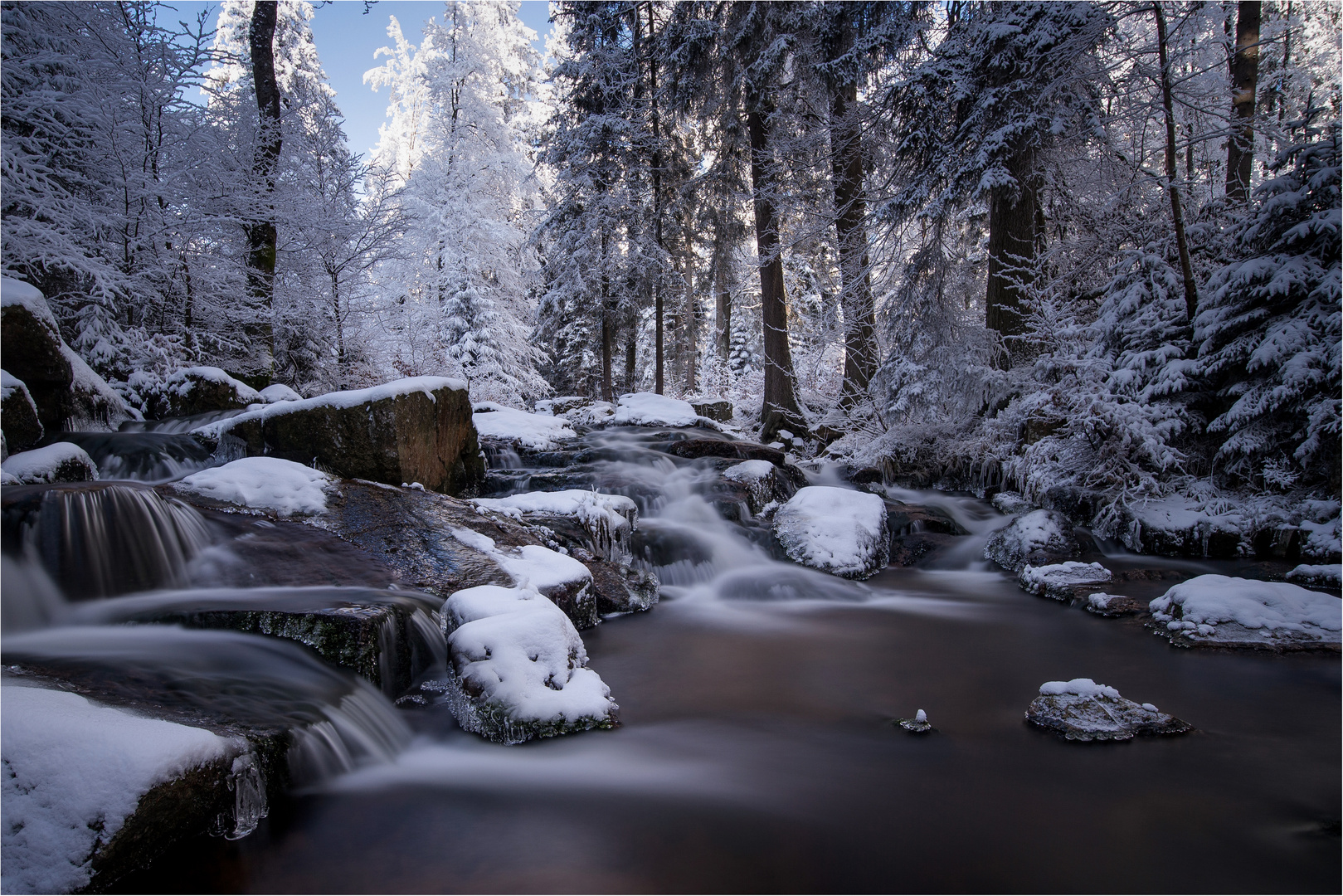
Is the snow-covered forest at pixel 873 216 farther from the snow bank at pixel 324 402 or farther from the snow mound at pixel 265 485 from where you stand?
the snow mound at pixel 265 485

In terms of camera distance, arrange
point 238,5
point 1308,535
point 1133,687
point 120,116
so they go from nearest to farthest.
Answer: point 1133,687
point 1308,535
point 120,116
point 238,5

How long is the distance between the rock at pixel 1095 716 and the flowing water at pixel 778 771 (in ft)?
0.29

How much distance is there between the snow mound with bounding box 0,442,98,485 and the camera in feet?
15.3

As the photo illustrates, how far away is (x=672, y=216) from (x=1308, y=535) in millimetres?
13417

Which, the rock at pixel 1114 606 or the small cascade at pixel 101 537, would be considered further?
A: the rock at pixel 1114 606

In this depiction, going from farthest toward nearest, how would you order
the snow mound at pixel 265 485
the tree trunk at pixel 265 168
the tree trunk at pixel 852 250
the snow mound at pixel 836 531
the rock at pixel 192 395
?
the tree trunk at pixel 265 168 < the tree trunk at pixel 852 250 < the rock at pixel 192 395 < the snow mound at pixel 836 531 < the snow mound at pixel 265 485

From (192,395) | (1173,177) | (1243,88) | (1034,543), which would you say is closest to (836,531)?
(1034,543)

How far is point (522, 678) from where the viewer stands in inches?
137

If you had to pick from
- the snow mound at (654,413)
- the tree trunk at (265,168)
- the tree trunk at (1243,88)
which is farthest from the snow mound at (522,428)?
the tree trunk at (1243,88)

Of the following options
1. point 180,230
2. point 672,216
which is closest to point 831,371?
point 672,216

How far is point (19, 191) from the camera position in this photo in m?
7.07

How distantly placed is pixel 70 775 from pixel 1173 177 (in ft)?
33.7

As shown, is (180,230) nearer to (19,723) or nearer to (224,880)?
(19,723)

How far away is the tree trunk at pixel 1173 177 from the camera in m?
7.10
